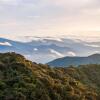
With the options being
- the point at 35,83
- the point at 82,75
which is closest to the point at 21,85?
the point at 35,83

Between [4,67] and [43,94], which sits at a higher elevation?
[4,67]

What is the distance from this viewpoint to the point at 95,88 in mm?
103250

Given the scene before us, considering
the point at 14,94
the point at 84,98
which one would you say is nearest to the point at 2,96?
the point at 14,94

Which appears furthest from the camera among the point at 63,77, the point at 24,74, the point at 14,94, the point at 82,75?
the point at 82,75

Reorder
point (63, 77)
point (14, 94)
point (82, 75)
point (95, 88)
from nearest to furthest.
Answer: point (14, 94), point (63, 77), point (95, 88), point (82, 75)

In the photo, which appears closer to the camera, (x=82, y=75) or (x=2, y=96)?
(x=2, y=96)

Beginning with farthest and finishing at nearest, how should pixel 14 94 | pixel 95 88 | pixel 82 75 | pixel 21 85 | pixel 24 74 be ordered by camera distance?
1. pixel 82 75
2. pixel 95 88
3. pixel 24 74
4. pixel 21 85
5. pixel 14 94

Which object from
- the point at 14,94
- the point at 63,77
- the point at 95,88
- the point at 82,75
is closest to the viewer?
the point at 14,94

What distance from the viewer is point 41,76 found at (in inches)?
3359

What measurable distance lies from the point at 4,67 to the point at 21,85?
11036mm

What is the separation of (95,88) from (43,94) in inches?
1167

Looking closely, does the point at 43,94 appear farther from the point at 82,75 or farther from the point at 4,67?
the point at 82,75

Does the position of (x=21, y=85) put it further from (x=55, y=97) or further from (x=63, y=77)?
(x=63, y=77)

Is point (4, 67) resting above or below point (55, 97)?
above
